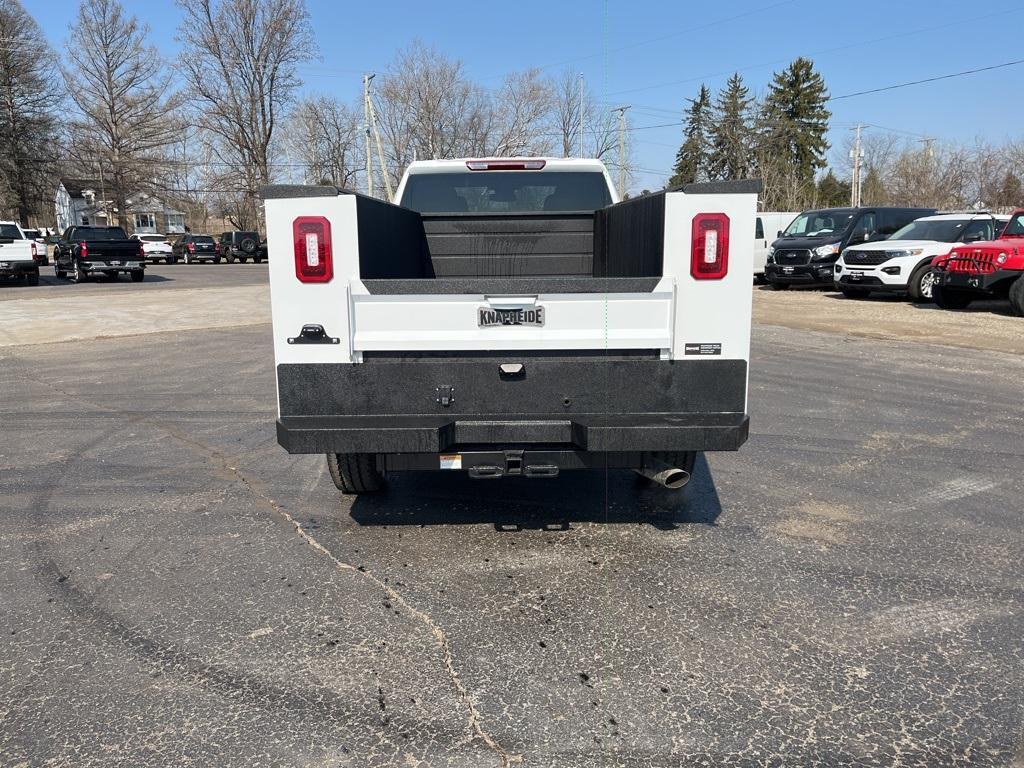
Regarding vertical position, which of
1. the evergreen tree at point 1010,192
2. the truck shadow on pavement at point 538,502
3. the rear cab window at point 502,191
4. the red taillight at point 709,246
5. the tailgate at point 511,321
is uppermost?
the evergreen tree at point 1010,192

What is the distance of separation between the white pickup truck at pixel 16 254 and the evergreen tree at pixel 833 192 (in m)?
59.9

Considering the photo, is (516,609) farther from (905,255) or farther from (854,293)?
(854,293)

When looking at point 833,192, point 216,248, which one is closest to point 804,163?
point 833,192

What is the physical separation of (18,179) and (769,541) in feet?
198

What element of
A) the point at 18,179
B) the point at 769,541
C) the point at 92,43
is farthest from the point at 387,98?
the point at 769,541

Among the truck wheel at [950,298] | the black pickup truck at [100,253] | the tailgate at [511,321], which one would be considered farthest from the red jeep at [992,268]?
the black pickup truck at [100,253]

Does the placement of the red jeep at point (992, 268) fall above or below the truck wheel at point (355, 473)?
above

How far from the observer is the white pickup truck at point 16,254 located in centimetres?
2408

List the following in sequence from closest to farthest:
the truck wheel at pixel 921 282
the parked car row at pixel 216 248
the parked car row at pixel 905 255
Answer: the parked car row at pixel 905 255, the truck wheel at pixel 921 282, the parked car row at pixel 216 248

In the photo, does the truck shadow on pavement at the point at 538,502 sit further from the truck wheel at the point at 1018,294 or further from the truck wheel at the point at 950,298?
the truck wheel at the point at 950,298

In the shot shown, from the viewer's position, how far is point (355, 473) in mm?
4676

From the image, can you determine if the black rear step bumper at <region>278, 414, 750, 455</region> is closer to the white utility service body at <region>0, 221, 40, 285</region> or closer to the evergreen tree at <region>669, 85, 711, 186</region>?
the white utility service body at <region>0, 221, 40, 285</region>

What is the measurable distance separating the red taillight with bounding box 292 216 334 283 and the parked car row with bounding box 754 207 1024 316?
6.59 metres

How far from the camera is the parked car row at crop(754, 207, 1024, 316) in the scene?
13.5m
